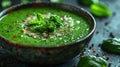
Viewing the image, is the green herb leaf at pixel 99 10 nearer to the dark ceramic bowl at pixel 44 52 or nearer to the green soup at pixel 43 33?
the green soup at pixel 43 33

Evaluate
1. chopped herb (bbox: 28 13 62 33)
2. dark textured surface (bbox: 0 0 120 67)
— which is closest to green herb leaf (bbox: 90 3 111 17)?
dark textured surface (bbox: 0 0 120 67)

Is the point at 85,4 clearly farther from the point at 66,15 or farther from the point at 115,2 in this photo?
the point at 66,15

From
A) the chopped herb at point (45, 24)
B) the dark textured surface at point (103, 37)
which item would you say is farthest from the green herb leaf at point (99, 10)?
the chopped herb at point (45, 24)

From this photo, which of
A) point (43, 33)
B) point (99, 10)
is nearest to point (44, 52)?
point (43, 33)

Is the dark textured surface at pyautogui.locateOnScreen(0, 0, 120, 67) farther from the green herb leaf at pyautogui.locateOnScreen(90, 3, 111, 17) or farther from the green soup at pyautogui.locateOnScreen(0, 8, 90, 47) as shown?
the green soup at pyautogui.locateOnScreen(0, 8, 90, 47)

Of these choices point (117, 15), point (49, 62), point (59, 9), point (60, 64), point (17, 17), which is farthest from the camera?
point (117, 15)

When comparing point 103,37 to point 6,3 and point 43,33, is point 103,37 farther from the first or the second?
point 6,3

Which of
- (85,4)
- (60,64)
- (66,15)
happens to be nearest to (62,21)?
(66,15)
